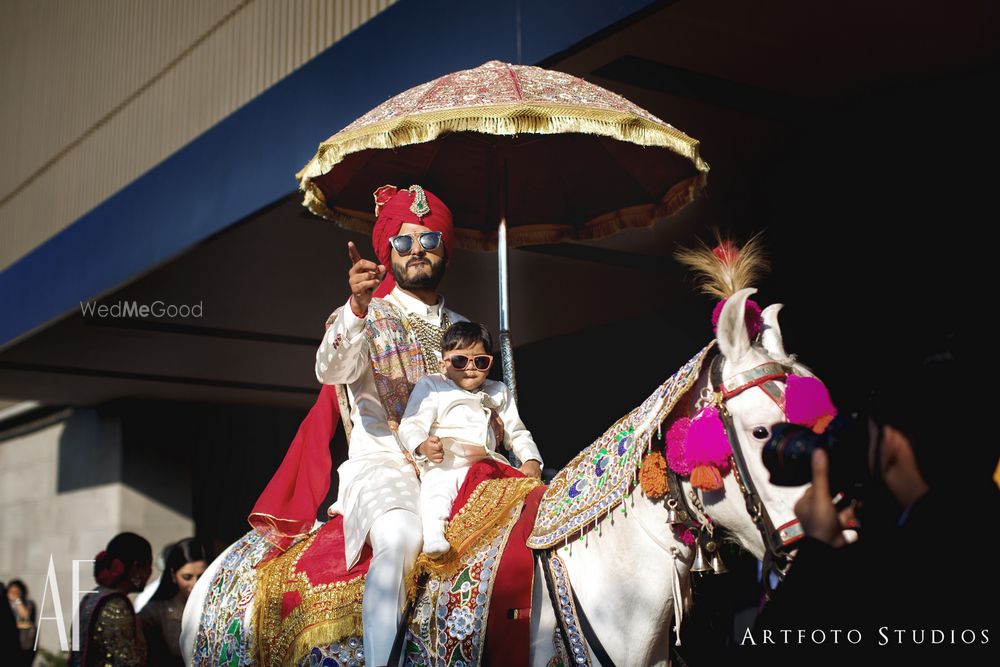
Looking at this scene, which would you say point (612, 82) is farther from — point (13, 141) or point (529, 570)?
point (13, 141)

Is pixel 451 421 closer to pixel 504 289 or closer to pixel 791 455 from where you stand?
pixel 504 289

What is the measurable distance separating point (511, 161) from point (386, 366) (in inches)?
74.6

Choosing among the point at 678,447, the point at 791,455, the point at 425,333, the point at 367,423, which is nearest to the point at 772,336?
the point at 678,447

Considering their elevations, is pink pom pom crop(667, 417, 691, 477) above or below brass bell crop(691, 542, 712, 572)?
above

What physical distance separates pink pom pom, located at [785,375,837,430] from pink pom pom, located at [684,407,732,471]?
0.22 m

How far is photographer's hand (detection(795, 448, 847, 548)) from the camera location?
232cm

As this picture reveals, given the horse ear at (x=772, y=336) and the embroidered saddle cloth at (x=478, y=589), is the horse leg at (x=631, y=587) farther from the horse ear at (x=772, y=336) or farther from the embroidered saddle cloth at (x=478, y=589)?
the horse ear at (x=772, y=336)

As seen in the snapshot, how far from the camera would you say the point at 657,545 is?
12.0 ft

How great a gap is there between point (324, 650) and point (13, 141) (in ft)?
44.3

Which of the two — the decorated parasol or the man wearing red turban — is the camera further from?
the decorated parasol

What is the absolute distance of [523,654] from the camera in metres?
3.74

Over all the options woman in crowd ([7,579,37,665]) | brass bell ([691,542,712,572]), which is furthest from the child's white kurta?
woman in crowd ([7,579,37,665])

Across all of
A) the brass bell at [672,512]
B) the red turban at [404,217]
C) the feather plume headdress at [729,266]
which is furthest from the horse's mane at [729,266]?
the red turban at [404,217]

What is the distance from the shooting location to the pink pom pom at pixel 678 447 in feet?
11.5
